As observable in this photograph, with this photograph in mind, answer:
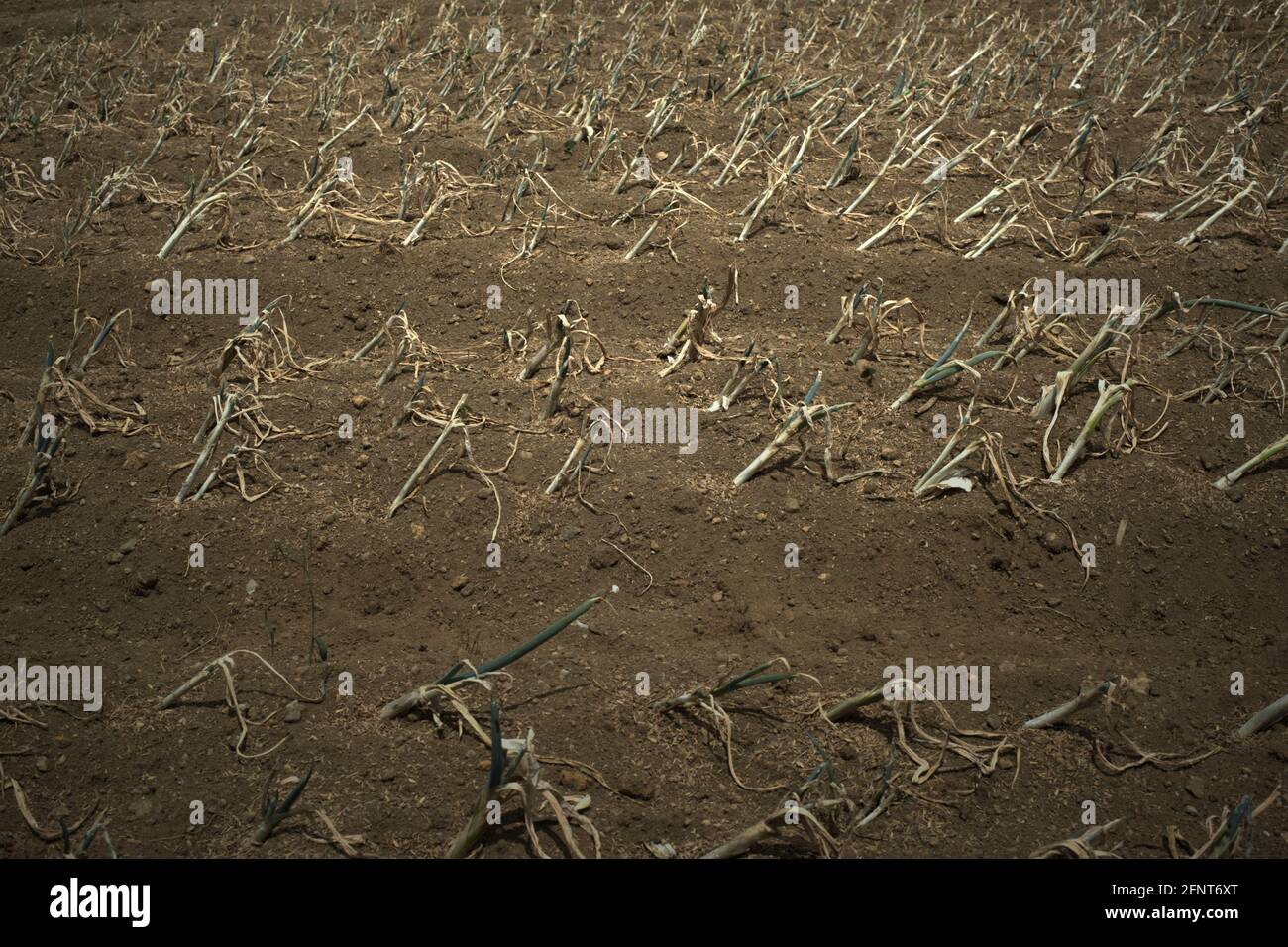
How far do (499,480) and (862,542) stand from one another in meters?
1.02

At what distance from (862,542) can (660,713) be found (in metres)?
0.81

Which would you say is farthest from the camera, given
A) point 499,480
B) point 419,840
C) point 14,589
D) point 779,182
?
point 779,182

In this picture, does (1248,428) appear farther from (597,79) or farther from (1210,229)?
(597,79)

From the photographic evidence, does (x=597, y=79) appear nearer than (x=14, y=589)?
No

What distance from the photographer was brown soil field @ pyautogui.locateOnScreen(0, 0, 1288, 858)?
2.41m

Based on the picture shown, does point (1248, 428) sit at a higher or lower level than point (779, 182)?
lower

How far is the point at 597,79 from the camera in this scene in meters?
5.91

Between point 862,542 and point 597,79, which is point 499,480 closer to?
point 862,542

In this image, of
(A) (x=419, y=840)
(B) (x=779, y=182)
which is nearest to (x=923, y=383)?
(B) (x=779, y=182)

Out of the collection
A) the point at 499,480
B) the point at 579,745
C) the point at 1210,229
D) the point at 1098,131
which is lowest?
the point at 579,745

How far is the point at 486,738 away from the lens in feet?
8.03

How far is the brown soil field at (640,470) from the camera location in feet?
7.91

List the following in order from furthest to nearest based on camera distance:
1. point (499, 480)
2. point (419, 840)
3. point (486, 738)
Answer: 1. point (499, 480)
2. point (486, 738)
3. point (419, 840)

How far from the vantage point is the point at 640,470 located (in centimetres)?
328
